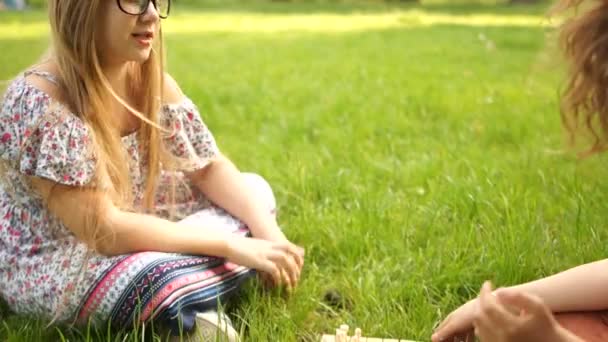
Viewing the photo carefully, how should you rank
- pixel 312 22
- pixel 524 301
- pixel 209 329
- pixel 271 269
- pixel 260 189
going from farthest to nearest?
pixel 312 22 < pixel 260 189 < pixel 271 269 < pixel 209 329 < pixel 524 301

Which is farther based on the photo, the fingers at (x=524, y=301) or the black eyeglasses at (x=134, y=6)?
the black eyeglasses at (x=134, y=6)

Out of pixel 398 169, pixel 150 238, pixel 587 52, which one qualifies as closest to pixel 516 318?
pixel 587 52

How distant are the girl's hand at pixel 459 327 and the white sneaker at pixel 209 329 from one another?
0.42 meters

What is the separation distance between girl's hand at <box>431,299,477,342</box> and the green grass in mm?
258

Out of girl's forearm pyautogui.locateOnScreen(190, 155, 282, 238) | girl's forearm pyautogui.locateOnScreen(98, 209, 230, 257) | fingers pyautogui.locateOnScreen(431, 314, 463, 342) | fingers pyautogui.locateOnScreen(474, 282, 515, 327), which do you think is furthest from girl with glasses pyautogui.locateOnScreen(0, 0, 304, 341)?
fingers pyautogui.locateOnScreen(474, 282, 515, 327)

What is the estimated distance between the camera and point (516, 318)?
4.02ft

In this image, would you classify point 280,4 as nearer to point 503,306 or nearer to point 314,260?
point 314,260

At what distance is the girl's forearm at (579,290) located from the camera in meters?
1.46

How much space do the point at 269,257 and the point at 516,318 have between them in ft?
2.48

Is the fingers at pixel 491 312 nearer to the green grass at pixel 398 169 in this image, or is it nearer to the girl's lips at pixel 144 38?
the green grass at pixel 398 169

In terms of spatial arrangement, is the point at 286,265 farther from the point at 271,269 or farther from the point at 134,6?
the point at 134,6

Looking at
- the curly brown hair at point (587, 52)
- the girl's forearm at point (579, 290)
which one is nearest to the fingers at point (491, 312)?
the girl's forearm at point (579, 290)

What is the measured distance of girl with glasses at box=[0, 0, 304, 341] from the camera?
1.73 meters

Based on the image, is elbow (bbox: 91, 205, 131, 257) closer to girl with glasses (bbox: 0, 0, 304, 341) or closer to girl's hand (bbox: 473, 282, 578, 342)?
girl with glasses (bbox: 0, 0, 304, 341)
